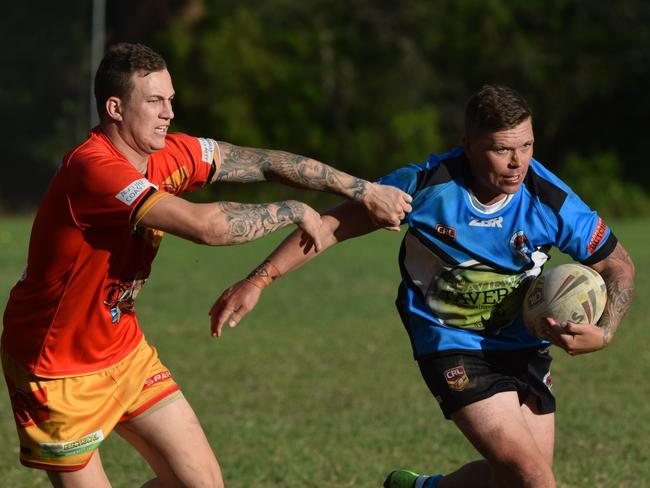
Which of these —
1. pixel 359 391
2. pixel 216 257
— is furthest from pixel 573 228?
pixel 216 257

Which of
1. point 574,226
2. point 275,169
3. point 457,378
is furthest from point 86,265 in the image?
point 574,226

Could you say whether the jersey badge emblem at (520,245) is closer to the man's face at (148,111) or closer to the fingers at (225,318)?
the fingers at (225,318)

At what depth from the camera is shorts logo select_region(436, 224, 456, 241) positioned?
17.3 ft

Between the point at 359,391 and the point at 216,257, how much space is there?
1302 centimetres

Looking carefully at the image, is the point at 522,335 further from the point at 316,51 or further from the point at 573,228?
the point at 316,51

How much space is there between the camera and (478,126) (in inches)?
203

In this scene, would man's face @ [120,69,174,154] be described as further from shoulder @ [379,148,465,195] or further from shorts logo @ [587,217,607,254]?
shorts logo @ [587,217,607,254]

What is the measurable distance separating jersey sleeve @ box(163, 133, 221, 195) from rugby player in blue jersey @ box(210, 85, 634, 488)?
495 millimetres

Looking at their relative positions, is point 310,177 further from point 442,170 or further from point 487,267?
point 487,267

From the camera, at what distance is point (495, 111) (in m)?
5.10

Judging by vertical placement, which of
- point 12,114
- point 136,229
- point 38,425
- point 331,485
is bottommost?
point 12,114

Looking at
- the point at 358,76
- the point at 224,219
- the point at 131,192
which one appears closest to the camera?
the point at 131,192

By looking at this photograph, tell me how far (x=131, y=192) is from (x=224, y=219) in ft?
1.28

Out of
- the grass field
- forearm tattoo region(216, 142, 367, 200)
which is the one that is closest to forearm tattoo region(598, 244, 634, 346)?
forearm tattoo region(216, 142, 367, 200)
